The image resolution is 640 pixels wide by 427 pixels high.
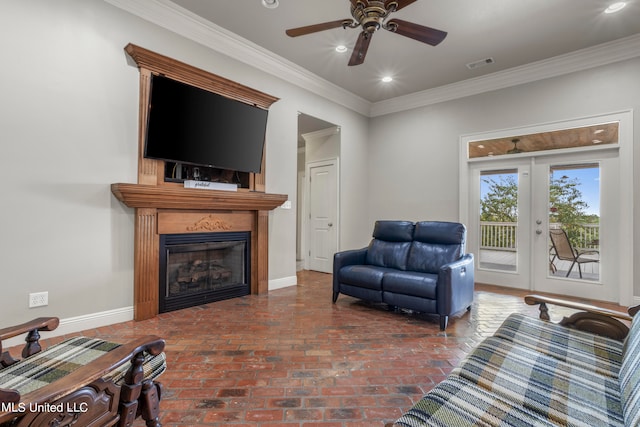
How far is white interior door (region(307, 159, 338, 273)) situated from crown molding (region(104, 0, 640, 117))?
1303 mm

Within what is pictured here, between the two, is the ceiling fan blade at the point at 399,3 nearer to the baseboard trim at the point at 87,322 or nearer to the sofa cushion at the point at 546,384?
the sofa cushion at the point at 546,384

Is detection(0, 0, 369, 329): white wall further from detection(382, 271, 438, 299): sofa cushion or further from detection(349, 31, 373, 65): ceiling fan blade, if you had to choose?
detection(382, 271, 438, 299): sofa cushion

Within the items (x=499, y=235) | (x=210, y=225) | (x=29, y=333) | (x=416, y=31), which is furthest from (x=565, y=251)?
(x=29, y=333)

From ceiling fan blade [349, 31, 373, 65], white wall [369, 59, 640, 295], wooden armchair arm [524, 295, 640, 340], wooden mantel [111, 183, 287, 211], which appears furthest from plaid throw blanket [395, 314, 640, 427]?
white wall [369, 59, 640, 295]

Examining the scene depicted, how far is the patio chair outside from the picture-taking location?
4286mm

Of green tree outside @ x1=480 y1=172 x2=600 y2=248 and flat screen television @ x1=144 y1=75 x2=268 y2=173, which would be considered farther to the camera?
green tree outside @ x1=480 y1=172 x2=600 y2=248

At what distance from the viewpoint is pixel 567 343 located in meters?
1.64

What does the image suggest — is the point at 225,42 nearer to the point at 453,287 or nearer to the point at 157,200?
the point at 157,200

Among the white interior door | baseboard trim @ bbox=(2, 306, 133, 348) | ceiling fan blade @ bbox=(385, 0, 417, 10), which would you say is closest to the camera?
ceiling fan blade @ bbox=(385, 0, 417, 10)

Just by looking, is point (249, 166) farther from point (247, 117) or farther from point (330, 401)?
point (330, 401)

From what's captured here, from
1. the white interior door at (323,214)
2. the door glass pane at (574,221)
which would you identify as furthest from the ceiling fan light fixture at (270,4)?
the door glass pane at (574,221)

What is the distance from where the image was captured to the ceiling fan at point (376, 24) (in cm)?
228

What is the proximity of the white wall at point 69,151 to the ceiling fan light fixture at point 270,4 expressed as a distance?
1022 millimetres

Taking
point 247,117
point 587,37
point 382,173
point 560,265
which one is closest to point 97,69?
point 247,117
